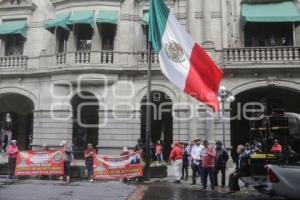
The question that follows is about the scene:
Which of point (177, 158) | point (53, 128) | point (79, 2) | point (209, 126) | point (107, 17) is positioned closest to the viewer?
point (177, 158)

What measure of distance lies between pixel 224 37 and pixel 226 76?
2126mm

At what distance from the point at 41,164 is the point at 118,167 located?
130 inches

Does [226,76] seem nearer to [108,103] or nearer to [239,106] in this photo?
[239,106]

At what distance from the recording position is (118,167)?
55.1 ft

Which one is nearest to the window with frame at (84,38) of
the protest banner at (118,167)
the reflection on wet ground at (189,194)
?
the protest banner at (118,167)

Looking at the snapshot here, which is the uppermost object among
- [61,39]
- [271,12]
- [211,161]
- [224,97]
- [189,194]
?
[271,12]

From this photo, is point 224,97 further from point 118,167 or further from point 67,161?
point 67,161

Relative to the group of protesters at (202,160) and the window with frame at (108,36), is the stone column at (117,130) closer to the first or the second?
the window with frame at (108,36)

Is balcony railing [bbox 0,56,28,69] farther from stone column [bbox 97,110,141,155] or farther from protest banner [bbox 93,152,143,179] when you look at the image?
protest banner [bbox 93,152,143,179]

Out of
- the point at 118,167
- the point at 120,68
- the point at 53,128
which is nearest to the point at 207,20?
the point at 120,68

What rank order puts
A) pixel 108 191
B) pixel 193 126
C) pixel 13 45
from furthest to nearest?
1. pixel 13 45
2. pixel 193 126
3. pixel 108 191

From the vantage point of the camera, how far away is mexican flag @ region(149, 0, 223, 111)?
13.4 m

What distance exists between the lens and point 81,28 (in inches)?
922

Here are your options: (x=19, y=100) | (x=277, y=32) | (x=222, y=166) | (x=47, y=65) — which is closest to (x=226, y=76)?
(x=277, y=32)
